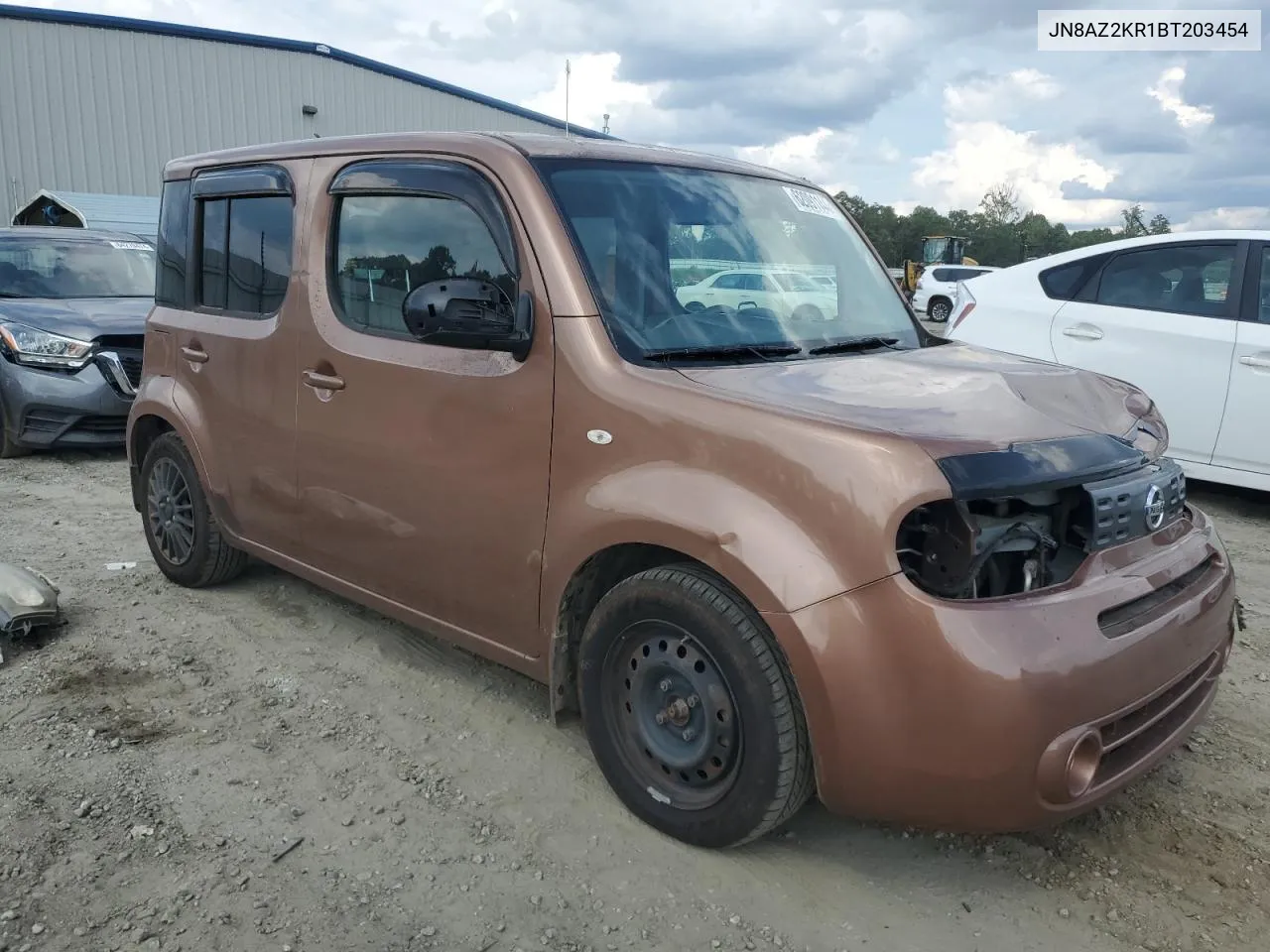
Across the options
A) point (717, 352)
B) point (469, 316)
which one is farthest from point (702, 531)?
point (469, 316)

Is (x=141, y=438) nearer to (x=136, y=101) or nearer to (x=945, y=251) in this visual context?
(x=136, y=101)

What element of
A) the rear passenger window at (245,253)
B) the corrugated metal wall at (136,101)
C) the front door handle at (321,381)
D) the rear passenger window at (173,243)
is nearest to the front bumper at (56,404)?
the rear passenger window at (173,243)

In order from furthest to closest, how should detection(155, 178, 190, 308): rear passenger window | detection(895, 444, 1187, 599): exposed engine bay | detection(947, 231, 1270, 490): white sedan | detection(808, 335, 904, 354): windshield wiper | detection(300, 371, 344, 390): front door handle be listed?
1. detection(947, 231, 1270, 490): white sedan
2. detection(155, 178, 190, 308): rear passenger window
3. detection(300, 371, 344, 390): front door handle
4. detection(808, 335, 904, 354): windshield wiper
5. detection(895, 444, 1187, 599): exposed engine bay

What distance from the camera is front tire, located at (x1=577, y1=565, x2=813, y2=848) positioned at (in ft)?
7.79

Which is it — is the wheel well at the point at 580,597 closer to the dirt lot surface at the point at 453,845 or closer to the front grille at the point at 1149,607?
the dirt lot surface at the point at 453,845

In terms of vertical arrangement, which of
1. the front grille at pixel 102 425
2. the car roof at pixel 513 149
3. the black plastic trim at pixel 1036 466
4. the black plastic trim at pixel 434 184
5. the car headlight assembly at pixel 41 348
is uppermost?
the car roof at pixel 513 149

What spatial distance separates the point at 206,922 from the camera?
236cm

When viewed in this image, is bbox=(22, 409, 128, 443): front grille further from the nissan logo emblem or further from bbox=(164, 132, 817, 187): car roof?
the nissan logo emblem

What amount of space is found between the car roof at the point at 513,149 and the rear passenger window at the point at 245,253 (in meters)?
0.21

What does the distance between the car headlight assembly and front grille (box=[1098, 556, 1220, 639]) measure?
24.6ft

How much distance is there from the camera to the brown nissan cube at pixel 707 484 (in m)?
2.20

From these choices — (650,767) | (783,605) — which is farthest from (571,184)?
(650,767)

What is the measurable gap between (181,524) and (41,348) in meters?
3.91

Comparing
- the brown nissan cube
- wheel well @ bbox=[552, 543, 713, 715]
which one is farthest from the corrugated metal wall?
wheel well @ bbox=[552, 543, 713, 715]
